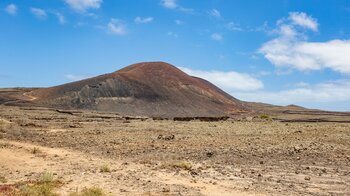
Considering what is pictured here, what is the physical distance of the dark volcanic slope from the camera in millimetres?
89438

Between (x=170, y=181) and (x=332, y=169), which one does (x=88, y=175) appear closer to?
(x=170, y=181)

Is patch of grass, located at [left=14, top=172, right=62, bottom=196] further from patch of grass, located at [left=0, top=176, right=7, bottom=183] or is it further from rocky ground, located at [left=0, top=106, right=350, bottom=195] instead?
patch of grass, located at [left=0, top=176, right=7, bottom=183]

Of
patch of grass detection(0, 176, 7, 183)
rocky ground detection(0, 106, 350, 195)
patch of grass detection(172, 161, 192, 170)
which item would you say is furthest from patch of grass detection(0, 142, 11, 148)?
patch of grass detection(172, 161, 192, 170)

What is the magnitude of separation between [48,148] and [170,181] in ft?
37.3

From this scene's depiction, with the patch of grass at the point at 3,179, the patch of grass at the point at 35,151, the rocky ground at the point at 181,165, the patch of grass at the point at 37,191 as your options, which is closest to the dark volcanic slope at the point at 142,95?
the rocky ground at the point at 181,165

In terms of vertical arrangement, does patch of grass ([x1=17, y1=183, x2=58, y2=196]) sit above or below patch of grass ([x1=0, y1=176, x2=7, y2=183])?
above

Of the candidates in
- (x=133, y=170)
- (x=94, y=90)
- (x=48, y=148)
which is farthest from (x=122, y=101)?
(x=133, y=170)

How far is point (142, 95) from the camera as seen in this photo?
9612 cm

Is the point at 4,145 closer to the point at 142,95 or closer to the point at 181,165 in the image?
the point at 181,165

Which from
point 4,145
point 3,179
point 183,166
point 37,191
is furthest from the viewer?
point 4,145

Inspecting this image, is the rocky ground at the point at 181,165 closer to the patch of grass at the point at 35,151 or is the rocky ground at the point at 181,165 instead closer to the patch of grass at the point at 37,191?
the patch of grass at the point at 35,151

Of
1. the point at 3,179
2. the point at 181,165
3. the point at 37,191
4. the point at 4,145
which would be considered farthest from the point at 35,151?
the point at 37,191

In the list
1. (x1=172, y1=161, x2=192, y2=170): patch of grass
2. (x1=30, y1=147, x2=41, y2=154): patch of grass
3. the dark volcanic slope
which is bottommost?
(x1=30, y1=147, x2=41, y2=154): patch of grass

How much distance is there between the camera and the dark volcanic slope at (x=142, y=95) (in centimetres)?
8944
